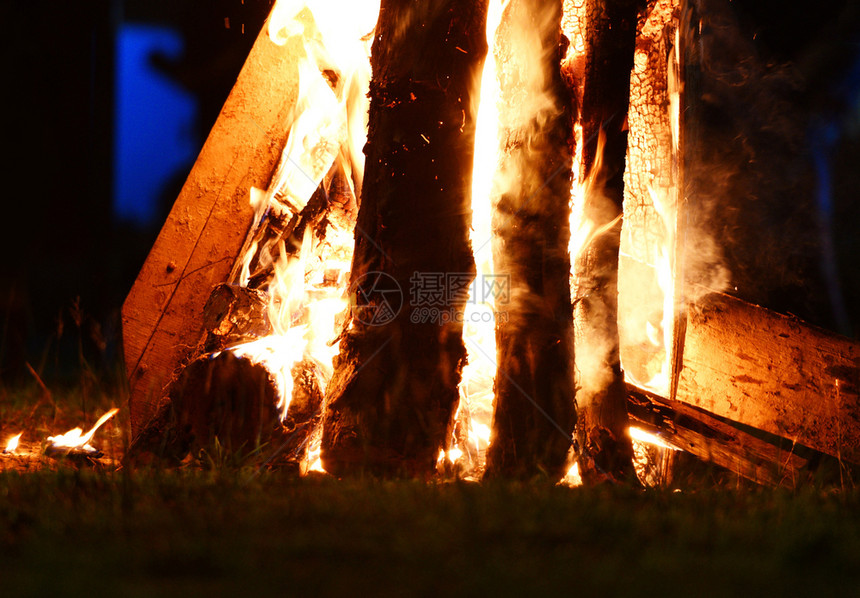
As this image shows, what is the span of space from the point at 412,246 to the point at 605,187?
0.94 metres

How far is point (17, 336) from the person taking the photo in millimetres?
5508

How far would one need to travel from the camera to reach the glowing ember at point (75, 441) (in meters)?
3.08

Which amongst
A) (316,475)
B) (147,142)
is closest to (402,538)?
(316,475)

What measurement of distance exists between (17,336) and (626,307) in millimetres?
4978

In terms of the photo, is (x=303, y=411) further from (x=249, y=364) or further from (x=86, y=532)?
(x=86, y=532)

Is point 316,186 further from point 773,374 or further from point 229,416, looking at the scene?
point 773,374

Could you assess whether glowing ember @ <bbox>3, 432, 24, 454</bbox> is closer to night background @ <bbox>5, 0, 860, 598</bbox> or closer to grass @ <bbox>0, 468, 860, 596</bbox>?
night background @ <bbox>5, 0, 860, 598</bbox>

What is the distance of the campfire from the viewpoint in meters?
2.75

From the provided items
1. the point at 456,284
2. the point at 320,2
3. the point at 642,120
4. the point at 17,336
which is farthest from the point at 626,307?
the point at 17,336

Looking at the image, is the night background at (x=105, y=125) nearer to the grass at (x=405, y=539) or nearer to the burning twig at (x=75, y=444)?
the burning twig at (x=75, y=444)

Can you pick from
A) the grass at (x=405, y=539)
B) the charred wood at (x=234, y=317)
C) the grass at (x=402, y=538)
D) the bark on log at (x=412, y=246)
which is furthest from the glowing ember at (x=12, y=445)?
the bark on log at (x=412, y=246)

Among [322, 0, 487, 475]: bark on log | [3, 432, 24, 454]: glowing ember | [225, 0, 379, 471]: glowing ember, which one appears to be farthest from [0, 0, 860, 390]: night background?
[322, 0, 487, 475]: bark on log

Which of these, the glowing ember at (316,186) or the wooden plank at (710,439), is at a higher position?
the glowing ember at (316,186)

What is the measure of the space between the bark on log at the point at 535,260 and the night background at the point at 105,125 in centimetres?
179
